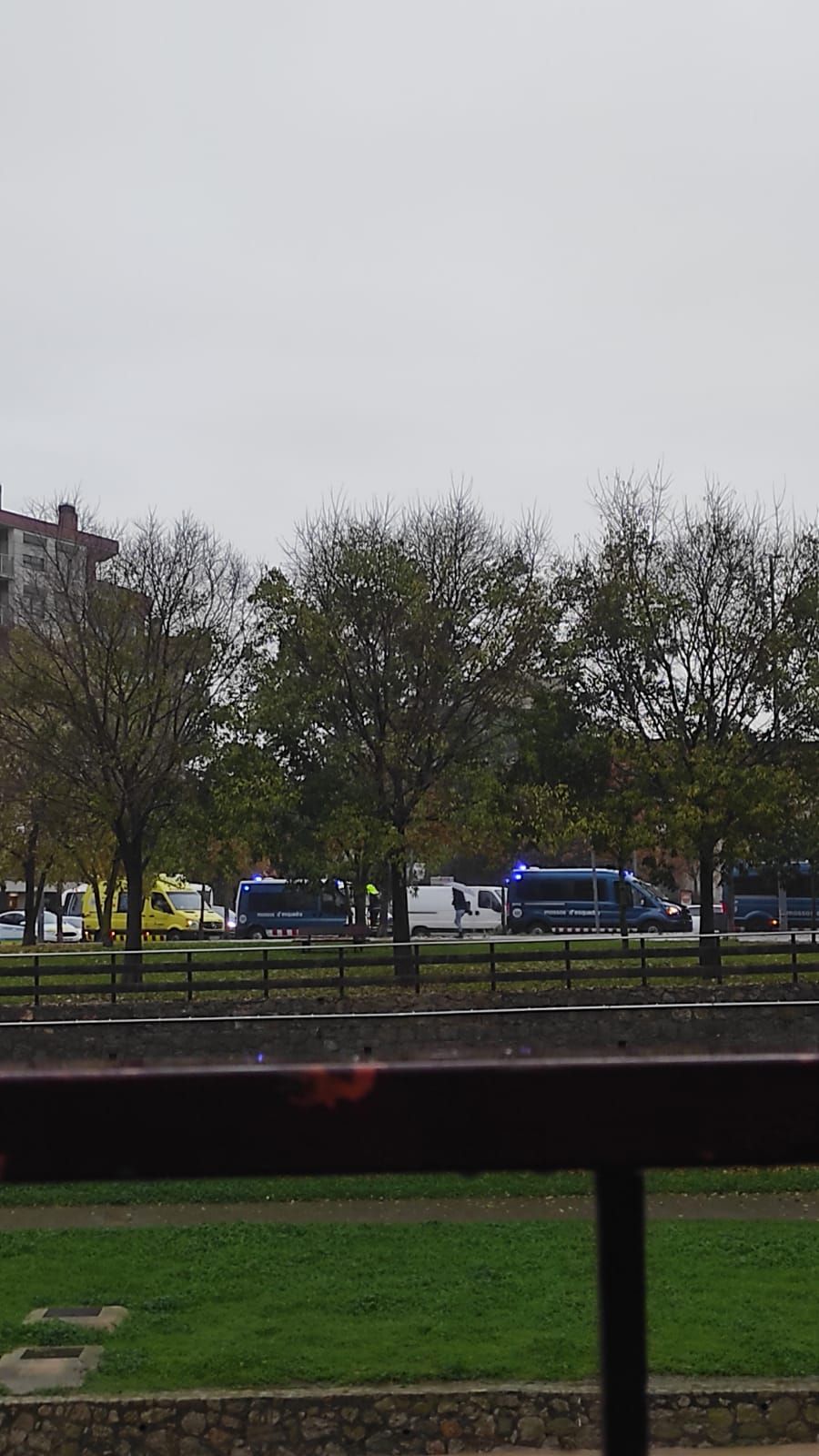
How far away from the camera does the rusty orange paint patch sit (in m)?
1.23

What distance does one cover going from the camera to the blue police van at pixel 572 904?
44.2 metres

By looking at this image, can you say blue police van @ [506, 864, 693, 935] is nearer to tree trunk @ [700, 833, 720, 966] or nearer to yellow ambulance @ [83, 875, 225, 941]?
yellow ambulance @ [83, 875, 225, 941]

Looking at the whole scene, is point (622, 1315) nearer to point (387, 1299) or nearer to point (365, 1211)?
point (387, 1299)

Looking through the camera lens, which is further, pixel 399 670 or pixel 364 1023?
pixel 399 670

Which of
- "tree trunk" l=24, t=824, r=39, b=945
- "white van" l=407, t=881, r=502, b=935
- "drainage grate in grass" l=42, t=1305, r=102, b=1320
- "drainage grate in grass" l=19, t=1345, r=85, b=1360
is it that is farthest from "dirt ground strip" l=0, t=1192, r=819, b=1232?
"white van" l=407, t=881, r=502, b=935

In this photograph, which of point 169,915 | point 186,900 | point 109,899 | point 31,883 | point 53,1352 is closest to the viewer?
point 53,1352

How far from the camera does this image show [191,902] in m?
50.6

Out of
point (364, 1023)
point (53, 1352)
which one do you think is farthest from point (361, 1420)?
point (364, 1023)

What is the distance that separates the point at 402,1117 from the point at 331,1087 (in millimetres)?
63

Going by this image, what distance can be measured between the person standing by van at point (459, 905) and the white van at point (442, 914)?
10.4 inches

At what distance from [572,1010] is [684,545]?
1251 cm

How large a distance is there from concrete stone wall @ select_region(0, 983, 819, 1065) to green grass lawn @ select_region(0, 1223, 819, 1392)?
594cm

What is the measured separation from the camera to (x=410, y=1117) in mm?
1237

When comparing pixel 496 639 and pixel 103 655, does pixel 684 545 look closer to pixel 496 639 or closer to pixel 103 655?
pixel 496 639
